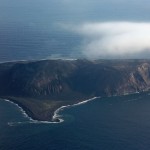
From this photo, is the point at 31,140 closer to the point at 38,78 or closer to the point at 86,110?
the point at 86,110

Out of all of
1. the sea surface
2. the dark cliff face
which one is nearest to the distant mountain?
the dark cliff face

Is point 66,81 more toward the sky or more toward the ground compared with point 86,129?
more toward the sky

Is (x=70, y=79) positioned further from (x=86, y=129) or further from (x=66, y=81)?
(x=86, y=129)

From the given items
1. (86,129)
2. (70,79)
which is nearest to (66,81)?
(70,79)

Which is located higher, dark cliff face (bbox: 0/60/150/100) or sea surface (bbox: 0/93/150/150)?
dark cliff face (bbox: 0/60/150/100)

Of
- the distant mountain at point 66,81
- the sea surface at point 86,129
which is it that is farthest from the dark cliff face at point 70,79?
the sea surface at point 86,129

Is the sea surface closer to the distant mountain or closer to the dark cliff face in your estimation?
the distant mountain

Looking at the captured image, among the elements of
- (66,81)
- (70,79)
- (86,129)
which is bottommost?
(86,129)
